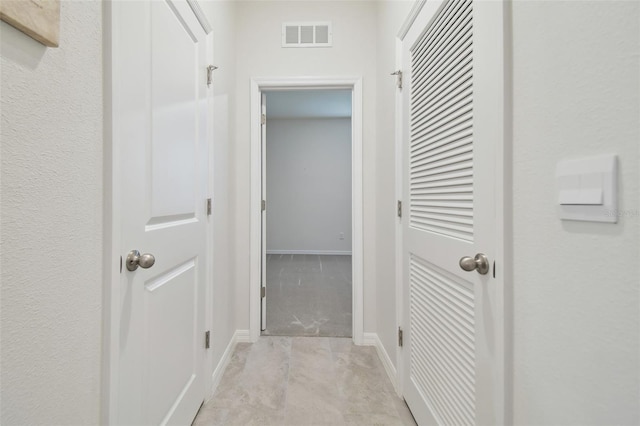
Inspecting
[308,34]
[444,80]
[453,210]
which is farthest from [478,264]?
[308,34]

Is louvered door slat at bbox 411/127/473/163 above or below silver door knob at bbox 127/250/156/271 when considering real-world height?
above

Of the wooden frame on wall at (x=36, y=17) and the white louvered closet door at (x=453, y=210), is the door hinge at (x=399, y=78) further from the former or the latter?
the wooden frame on wall at (x=36, y=17)

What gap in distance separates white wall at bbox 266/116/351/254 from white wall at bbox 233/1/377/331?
3.54m

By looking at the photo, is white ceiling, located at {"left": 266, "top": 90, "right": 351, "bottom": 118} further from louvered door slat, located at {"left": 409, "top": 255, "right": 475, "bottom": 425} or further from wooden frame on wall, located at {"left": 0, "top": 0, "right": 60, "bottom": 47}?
wooden frame on wall, located at {"left": 0, "top": 0, "right": 60, "bottom": 47}

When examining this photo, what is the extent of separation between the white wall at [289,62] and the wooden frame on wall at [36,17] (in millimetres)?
1546

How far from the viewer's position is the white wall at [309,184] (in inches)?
226

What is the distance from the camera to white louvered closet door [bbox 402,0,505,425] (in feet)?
2.62

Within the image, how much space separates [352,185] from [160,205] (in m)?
1.41

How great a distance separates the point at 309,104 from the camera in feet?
16.3

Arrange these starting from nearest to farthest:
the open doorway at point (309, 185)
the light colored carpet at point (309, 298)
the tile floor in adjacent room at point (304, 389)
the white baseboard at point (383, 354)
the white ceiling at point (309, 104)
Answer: the tile floor in adjacent room at point (304, 389), the white baseboard at point (383, 354), the light colored carpet at point (309, 298), the white ceiling at point (309, 104), the open doorway at point (309, 185)

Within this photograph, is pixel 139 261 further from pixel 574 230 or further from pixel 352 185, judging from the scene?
pixel 352 185

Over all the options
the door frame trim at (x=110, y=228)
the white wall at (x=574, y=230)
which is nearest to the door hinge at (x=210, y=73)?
the door frame trim at (x=110, y=228)

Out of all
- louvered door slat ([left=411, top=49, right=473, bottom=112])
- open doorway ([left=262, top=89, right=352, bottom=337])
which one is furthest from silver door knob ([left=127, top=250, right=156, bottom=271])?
open doorway ([left=262, top=89, right=352, bottom=337])

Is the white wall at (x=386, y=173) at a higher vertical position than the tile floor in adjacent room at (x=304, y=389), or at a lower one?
higher
